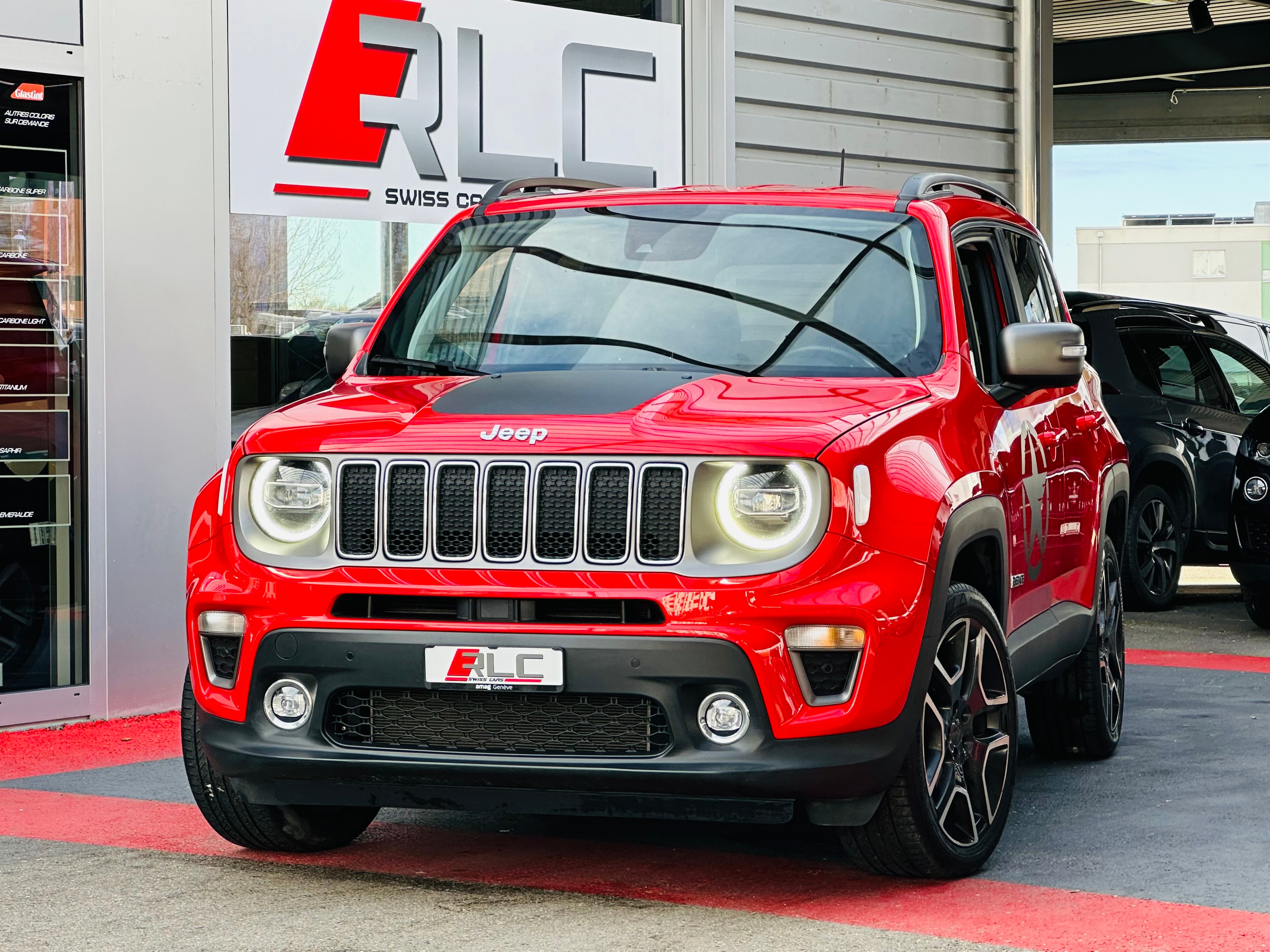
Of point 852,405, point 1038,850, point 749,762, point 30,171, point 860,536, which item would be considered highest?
point 30,171

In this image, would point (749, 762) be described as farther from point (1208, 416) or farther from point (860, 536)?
point (1208, 416)

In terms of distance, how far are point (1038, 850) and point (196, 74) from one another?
16.7ft

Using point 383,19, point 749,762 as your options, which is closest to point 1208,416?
point 383,19

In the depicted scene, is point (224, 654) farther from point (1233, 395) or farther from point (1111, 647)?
point (1233, 395)

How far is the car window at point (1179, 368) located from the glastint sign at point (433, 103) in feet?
12.2

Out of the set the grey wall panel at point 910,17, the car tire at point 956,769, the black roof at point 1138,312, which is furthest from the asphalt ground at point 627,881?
the grey wall panel at point 910,17

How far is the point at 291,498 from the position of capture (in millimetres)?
4828

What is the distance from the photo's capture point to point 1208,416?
40.8 ft

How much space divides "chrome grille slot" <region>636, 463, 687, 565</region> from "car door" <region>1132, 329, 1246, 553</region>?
28.0ft

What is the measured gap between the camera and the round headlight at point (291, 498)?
15.7 feet

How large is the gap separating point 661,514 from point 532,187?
227 cm

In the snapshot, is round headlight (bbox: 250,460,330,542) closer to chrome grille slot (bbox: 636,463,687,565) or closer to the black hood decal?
the black hood decal

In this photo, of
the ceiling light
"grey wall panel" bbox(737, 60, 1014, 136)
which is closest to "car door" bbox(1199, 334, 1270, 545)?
"grey wall panel" bbox(737, 60, 1014, 136)

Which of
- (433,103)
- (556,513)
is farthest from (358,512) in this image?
(433,103)
